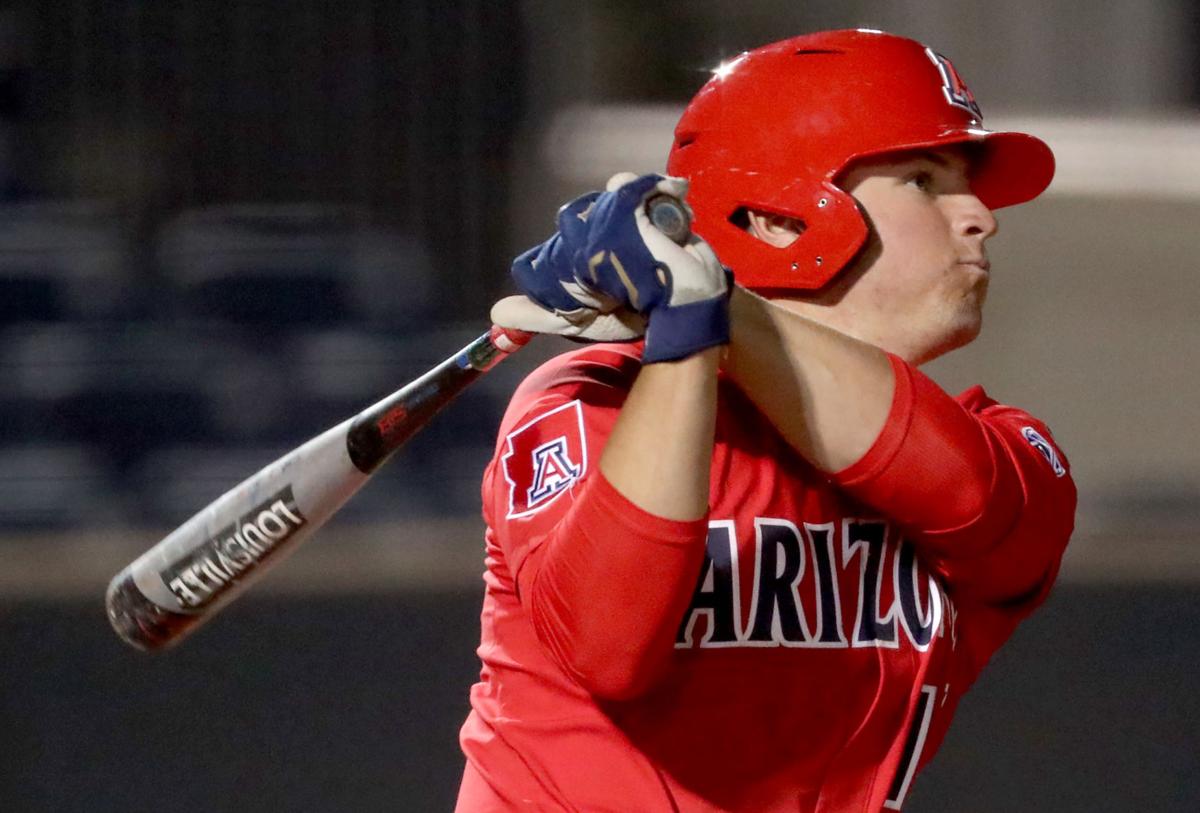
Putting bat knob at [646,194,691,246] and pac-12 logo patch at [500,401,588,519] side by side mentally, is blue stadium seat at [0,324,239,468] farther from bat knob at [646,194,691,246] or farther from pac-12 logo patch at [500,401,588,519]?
bat knob at [646,194,691,246]

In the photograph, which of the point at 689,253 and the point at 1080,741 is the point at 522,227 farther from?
the point at 689,253

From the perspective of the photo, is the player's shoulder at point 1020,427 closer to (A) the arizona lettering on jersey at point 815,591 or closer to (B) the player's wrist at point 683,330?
(A) the arizona lettering on jersey at point 815,591

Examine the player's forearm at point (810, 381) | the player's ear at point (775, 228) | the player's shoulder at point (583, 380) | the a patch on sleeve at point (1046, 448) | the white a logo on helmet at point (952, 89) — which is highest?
the white a logo on helmet at point (952, 89)

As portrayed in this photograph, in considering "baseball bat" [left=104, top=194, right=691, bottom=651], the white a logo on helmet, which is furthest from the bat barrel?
the white a logo on helmet

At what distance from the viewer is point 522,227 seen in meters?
2.83

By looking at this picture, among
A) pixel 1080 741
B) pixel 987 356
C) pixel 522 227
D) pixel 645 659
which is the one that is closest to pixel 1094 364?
pixel 987 356

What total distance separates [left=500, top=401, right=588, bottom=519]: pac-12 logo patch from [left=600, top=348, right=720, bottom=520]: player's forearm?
0.12 m

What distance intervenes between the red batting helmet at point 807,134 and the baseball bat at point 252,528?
310 mm

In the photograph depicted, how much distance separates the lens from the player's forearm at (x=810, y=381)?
3.34 feet

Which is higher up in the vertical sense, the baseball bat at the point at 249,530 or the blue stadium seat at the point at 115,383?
the baseball bat at the point at 249,530

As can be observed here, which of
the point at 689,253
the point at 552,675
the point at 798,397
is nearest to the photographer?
the point at 689,253

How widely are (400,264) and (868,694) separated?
1812 mm

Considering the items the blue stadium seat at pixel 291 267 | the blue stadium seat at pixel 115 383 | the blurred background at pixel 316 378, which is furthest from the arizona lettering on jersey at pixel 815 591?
the blue stadium seat at pixel 115 383

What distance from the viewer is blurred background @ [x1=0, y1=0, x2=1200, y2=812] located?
2.72 meters
